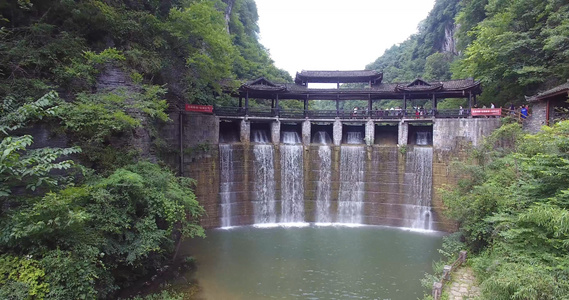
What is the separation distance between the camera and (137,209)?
9.37 metres

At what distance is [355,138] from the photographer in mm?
22594

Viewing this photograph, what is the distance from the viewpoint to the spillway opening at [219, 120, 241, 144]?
21197mm

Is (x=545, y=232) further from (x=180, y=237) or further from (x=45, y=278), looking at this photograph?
(x=180, y=237)

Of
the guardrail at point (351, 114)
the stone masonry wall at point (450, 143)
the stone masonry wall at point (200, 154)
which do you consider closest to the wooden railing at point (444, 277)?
the stone masonry wall at point (450, 143)

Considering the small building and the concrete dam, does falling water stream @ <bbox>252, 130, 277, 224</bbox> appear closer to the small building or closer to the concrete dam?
the concrete dam

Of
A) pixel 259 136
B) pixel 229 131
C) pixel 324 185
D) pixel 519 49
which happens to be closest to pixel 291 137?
pixel 259 136

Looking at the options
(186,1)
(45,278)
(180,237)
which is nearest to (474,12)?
(186,1)

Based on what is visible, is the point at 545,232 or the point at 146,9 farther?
the point at 146,9

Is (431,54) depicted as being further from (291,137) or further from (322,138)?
(291,137)

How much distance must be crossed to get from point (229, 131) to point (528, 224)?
18.0 meters

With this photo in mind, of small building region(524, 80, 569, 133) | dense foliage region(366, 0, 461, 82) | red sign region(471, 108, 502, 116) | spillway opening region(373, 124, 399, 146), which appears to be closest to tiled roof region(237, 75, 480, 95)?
red sign region(471, 108, 502, 116)

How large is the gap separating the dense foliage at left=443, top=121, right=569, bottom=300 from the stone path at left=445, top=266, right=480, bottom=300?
43cm

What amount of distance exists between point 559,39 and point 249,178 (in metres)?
18.8

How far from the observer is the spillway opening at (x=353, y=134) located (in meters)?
22.4
